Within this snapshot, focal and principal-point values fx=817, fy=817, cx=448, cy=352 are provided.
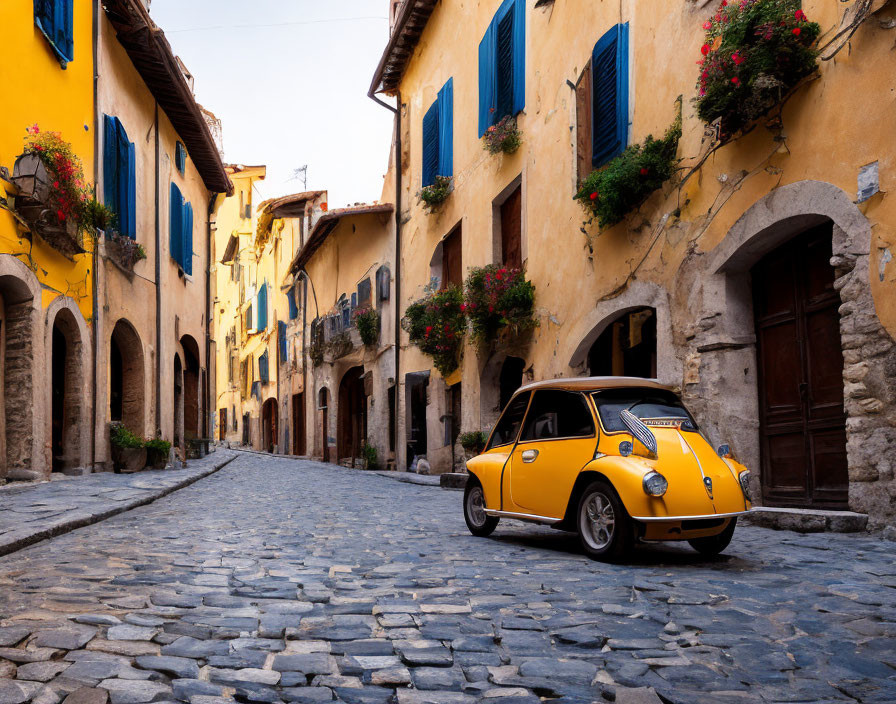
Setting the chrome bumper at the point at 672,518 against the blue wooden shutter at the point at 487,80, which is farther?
the blue wooden shutter at the point at 487,80

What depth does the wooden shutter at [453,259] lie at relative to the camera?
55.9 feet

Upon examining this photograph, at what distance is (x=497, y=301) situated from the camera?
528 inches

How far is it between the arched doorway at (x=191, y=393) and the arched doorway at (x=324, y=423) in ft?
16.1

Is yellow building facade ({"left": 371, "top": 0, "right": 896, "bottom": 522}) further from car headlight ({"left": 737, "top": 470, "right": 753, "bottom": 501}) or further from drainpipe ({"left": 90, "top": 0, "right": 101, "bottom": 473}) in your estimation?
drainpipe ({"left": 90, "top": 0, "right": 101, "bottom": 473})

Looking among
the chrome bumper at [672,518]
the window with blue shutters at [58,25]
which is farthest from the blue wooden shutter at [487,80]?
the chrome bumper at [672,518]

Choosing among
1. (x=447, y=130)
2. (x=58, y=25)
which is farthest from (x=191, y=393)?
(x=58, y=25)

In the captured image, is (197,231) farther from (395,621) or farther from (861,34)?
(395,621)

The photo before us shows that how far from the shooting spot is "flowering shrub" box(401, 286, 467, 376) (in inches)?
626

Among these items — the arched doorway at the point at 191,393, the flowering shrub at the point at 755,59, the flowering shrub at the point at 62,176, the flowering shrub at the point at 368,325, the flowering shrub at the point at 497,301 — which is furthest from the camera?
the arched doorway at the point at 191,393

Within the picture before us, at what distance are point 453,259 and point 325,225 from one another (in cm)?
873

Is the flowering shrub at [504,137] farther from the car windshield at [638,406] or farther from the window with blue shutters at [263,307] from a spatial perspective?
the window with blue shutters at [263,307]

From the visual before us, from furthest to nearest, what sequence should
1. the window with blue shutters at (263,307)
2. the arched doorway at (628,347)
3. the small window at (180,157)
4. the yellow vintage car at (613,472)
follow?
the window with blue shutters at (263,307) < the small window at (180,157) < the arched doorway at (628,347) < the yellow vintage car at (613,472)

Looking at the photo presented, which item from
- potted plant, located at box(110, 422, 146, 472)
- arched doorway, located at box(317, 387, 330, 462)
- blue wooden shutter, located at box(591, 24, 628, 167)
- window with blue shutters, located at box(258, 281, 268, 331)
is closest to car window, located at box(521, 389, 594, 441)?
blue wooden shutter, located at box(591, 24, 628, 167)

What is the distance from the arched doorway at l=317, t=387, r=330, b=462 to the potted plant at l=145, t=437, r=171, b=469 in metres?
11.1
